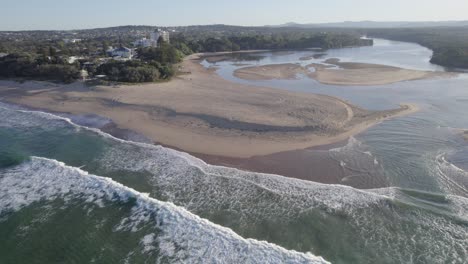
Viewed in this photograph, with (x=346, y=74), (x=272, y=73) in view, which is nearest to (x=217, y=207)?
(x=272, y=73)

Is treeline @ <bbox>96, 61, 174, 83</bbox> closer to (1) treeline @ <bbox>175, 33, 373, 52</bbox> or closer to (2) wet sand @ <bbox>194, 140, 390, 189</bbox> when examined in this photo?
(2) wet sand @ <bbox>194, 140, 390, 189</bbox>

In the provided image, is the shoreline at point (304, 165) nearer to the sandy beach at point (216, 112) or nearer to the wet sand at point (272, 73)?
the sandy beach at point (216, 112)

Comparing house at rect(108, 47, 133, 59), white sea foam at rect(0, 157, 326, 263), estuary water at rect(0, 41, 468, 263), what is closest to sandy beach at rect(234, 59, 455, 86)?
estuary water at rect(0, 41, 468, 263)

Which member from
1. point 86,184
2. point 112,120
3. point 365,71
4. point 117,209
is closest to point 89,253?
point 117,209

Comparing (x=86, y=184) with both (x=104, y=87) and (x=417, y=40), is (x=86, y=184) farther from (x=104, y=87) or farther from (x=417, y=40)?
(x=417, y=40)

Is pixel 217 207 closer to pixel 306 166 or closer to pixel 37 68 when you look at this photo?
pixel 306 166

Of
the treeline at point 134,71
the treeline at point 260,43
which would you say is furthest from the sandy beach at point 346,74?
the treeline at point 260,43

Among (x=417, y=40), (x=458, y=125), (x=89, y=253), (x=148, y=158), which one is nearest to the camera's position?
(x=89, y=253)
